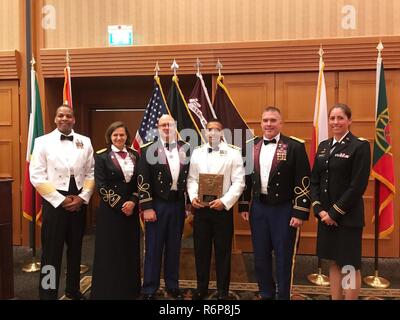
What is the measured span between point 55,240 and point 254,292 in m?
1.86

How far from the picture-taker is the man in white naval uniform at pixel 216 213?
3.07 metres

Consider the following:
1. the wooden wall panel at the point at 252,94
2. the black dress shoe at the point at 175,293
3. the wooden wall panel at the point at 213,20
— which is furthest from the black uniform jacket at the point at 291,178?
the wooden wall panel at the point at 213,20

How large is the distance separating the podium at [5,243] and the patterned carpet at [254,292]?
1.51ft

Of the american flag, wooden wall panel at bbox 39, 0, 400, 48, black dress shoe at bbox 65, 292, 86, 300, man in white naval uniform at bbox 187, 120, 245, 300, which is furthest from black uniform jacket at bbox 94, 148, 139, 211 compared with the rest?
wooden wall panel at bbox 39, 0, 400, 48

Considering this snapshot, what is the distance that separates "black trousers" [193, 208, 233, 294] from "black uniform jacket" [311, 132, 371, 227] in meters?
0.76

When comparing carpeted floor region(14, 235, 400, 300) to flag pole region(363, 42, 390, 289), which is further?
flag pole region(363, 42, 390, 289)

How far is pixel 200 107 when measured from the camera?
14.1 ft

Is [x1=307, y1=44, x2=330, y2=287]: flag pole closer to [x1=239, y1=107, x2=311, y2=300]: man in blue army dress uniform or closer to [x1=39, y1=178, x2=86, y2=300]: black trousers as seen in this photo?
[x1=239, y1=107, x2=311, y2=300]: man in blue army dress uniform

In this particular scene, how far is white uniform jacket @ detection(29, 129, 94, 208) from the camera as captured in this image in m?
3.00

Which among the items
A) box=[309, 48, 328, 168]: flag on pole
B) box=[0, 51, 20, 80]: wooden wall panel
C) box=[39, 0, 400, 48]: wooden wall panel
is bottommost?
box=[309, 48, 328, 168]: flag on pole

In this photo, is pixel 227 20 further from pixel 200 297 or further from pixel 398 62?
pixel 200 297

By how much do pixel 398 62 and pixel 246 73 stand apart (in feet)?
5.95

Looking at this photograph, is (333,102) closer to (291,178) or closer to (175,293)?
(291,178)

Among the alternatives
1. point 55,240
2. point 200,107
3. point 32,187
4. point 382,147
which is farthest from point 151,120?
point 382,147
